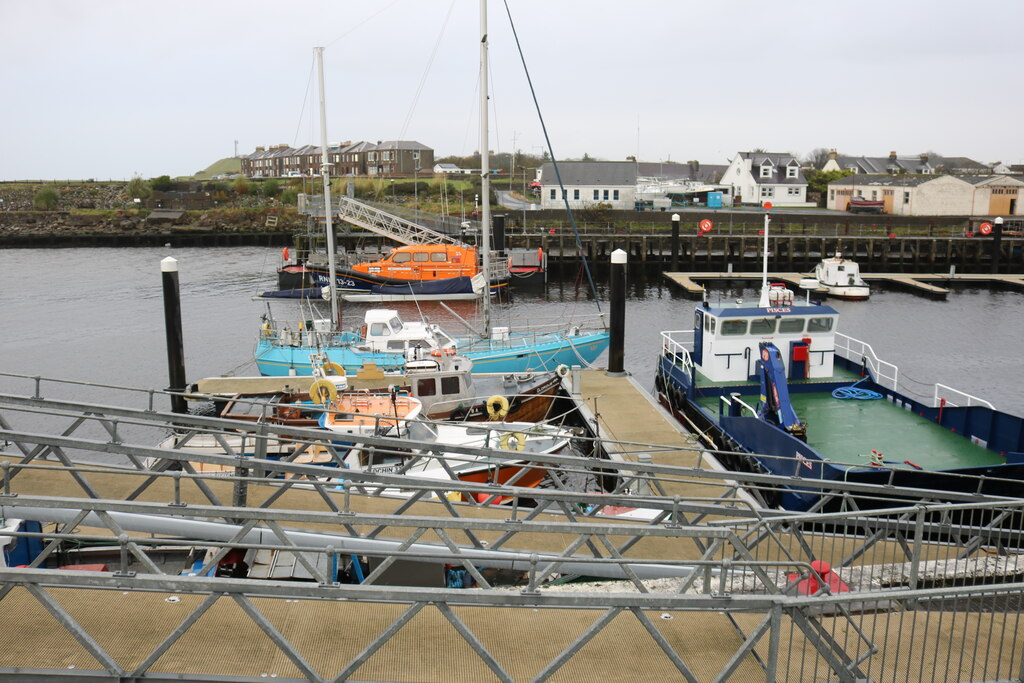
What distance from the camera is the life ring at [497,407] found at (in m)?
20.7

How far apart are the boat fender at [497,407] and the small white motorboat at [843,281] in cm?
3622

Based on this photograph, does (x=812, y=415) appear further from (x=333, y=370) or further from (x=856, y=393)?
(x=333, y=370)

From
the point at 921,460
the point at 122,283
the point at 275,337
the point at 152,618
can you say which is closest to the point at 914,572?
the point at 152,618

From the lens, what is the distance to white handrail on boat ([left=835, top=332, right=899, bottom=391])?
21.8 meters

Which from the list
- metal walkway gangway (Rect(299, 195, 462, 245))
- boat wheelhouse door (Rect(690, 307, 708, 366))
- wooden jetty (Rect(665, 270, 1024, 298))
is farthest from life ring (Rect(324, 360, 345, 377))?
wooden jetty (Rect(665, 270, 1024, 298))

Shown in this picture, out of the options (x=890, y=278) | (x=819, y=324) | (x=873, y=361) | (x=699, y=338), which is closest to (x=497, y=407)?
(x=699, y=338)

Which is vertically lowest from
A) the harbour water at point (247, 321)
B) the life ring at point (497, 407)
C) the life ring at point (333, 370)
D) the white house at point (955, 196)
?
the harbour water at point (247, 321)

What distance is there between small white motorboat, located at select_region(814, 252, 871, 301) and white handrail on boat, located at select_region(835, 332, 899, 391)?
1360 centimetres

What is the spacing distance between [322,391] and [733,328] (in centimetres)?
1088

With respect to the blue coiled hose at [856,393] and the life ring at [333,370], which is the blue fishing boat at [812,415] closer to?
the blue coiled hose at [856,393]

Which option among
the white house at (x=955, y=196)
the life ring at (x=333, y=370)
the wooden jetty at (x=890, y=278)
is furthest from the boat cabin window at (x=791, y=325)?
the white house at (x=955, y=196)

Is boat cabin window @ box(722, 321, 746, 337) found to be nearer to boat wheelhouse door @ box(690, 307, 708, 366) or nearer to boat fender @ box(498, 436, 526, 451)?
boat wheelhouse door @ box(690, 307, 708, 366)

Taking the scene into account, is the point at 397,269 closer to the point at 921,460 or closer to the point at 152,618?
the point at 921,460

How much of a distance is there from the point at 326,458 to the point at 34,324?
1316 inches
